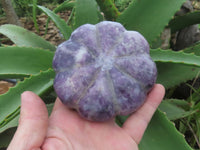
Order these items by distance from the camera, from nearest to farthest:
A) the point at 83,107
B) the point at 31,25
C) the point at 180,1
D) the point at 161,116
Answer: the point at 83,107 → the point at 161,116 → the point at 180,1 → the point at 31,25

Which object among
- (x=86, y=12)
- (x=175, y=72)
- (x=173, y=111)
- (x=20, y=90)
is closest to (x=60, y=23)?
(x=86, y=12)

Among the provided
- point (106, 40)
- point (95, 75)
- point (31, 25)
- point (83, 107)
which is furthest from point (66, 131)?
point (31, 25)

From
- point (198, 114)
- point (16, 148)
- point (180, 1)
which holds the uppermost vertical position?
point (180, 1)

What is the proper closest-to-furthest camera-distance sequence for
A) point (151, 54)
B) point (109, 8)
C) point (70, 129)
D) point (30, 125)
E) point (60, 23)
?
point (30, 125) → point (70, 129) → point (151, 54) → point (60, 23) → point (109, 8)

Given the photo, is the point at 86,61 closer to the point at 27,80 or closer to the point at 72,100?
the point at 72,100

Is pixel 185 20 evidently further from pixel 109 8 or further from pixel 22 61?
pixel 22 61

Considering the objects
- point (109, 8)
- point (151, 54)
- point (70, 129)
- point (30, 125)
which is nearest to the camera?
point (30, 125)

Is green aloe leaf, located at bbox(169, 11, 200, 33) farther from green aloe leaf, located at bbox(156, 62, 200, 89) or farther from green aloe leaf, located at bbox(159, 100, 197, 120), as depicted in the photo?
green aloe leaf, located at bbox(159, 100, 197, 120)
